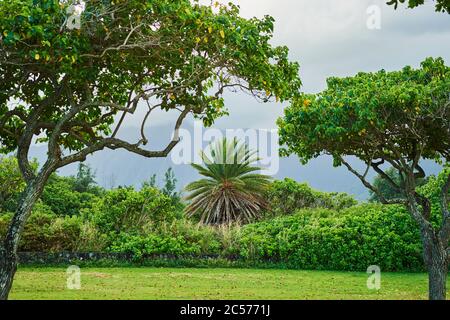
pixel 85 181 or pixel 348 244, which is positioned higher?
pixel 85 181

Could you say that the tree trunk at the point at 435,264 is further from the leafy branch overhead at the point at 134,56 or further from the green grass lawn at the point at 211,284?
the leafy branch overhead at the point at 134,56

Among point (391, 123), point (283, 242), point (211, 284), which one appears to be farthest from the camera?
point (283, 242)

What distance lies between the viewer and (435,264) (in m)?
14.4

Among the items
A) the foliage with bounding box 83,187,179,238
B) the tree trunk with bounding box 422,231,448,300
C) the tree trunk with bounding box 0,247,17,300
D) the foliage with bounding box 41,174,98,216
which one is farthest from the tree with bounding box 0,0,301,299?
the foliage with bounding box 41,174,98,216

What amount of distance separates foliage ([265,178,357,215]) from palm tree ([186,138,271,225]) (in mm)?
526

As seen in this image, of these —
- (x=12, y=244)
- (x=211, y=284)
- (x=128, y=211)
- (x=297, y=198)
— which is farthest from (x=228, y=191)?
(x=12, y=244)

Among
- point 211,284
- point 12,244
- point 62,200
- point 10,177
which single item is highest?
point 10,177

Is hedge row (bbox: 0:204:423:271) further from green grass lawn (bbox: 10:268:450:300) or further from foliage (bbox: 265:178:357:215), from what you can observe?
foliage (bbox: 265:178:357:215)

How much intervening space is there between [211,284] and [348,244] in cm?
698

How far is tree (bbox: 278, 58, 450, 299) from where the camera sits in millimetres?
14148

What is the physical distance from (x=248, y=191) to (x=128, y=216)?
7.91m

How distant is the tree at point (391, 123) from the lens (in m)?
14.1

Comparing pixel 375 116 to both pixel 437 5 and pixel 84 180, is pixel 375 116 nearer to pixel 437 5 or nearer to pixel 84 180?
pixel 437 5

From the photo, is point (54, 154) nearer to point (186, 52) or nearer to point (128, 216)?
point (186, 52)
